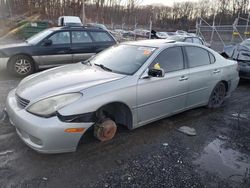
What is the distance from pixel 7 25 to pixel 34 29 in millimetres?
7503

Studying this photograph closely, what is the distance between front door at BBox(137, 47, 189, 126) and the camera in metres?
3.47

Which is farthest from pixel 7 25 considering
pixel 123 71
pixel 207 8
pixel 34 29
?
pixel 207 8

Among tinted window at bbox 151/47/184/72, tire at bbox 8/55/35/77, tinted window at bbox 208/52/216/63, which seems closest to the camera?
tinted window at bbox 151/47/184/72

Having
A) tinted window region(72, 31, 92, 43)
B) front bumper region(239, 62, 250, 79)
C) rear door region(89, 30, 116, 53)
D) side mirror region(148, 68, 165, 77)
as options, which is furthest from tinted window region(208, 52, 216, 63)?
tinted window region(72, 31, 92, 43)

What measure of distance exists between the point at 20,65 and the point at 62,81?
4220 mm

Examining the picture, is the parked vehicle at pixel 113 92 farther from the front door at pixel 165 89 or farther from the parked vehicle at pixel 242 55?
the parked vehicle at pixel 242 55

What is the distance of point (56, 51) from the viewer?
7.18m

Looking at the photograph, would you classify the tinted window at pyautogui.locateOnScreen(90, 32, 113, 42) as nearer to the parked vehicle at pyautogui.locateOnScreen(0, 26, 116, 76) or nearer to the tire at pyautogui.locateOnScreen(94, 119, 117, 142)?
the parked vehicle at pyautogui.locateOnScreen(0, 26, 116, 76)

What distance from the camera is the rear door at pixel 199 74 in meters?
4.23

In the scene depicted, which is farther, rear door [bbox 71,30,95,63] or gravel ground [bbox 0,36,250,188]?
rear door [bbox 71,30,95,63]

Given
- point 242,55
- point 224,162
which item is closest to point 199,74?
point 224,162

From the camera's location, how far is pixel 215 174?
9.33 ft

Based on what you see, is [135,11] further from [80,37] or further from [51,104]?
[51,104]

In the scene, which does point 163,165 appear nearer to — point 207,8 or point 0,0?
point 0,0
